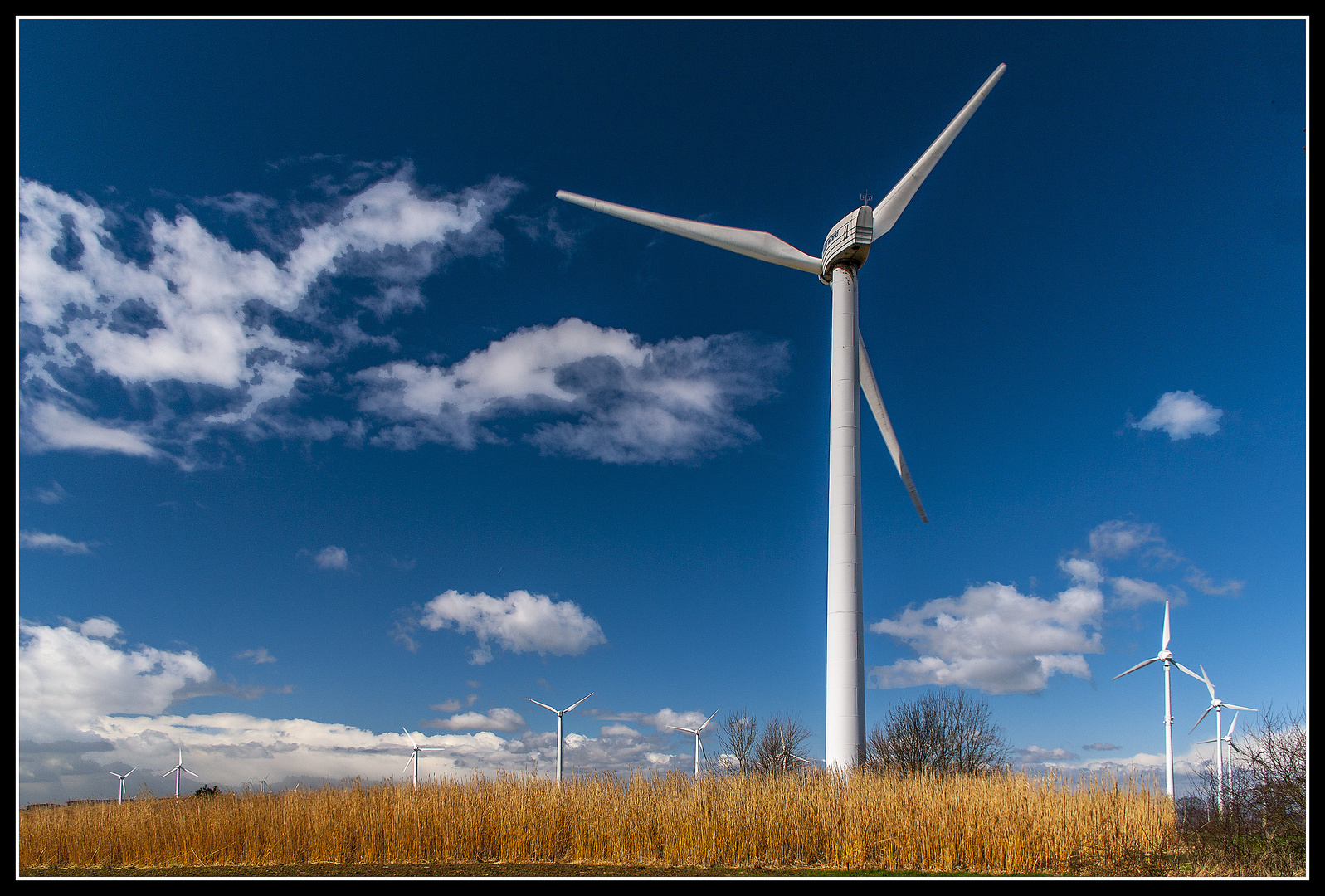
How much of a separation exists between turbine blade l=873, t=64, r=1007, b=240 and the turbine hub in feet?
3.67

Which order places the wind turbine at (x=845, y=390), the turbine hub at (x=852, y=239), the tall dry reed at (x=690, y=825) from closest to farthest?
the tall dry reed at (x=690, y=825) < the wind turbine at (x=845, y=390) < the turbine hub at (x=852, y=239)

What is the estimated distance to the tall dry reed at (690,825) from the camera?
884 inches

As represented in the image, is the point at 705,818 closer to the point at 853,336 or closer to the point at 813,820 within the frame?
the point at 813,820

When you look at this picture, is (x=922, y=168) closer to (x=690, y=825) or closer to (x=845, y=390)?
(x=845, y=390)

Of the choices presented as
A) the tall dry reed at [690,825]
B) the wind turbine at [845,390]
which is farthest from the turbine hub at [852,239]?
the tall dry reed at [690,825]

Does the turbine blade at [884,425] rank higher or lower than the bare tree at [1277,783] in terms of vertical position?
higher

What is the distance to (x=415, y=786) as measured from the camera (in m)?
28.5

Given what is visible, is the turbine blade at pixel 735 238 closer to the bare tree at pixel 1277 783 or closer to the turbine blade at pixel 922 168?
the turbine blade at pixel 922 168

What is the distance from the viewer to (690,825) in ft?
79.8

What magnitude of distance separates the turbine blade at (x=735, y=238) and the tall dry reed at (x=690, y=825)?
25.5 metres
